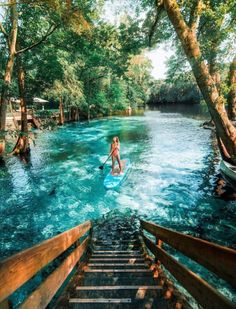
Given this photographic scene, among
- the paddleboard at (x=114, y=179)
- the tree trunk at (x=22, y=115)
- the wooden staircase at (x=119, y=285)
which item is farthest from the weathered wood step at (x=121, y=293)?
the tree trunk at (x=22, y=115)

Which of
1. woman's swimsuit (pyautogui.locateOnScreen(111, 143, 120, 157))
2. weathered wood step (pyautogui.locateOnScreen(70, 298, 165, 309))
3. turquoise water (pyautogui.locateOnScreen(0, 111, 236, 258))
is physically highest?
woman's swimsuit (pyautogui.locateOnScreen(111, 143, 120, 157))

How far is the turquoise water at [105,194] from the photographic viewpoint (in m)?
7.57

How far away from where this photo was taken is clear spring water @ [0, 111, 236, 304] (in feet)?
24.8

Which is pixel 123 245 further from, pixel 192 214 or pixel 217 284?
pixel 192 214

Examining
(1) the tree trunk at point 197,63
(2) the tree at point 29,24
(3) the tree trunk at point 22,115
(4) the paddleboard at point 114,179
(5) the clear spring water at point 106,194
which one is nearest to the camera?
(5) the clear spring water at point 106,194

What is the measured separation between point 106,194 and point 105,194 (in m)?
0.05

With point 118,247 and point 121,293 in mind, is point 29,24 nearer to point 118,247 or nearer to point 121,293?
point 118,247

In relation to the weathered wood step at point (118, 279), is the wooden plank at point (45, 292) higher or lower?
higher

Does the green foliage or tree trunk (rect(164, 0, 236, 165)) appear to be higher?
the green foliage

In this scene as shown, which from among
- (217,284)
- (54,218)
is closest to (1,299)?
(217,284)

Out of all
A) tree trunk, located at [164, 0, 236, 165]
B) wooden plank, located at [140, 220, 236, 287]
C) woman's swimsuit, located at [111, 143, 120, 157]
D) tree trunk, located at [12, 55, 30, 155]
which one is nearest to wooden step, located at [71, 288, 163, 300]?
wooden plank, located at [140, 220, 236, 287]

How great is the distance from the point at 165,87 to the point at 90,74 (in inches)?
1757

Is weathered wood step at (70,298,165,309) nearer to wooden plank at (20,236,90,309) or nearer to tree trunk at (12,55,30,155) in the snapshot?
wooden plank at (20,236,90,309)

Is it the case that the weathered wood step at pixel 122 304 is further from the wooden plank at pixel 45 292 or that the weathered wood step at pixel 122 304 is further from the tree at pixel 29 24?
the tree at pixel 29 24
